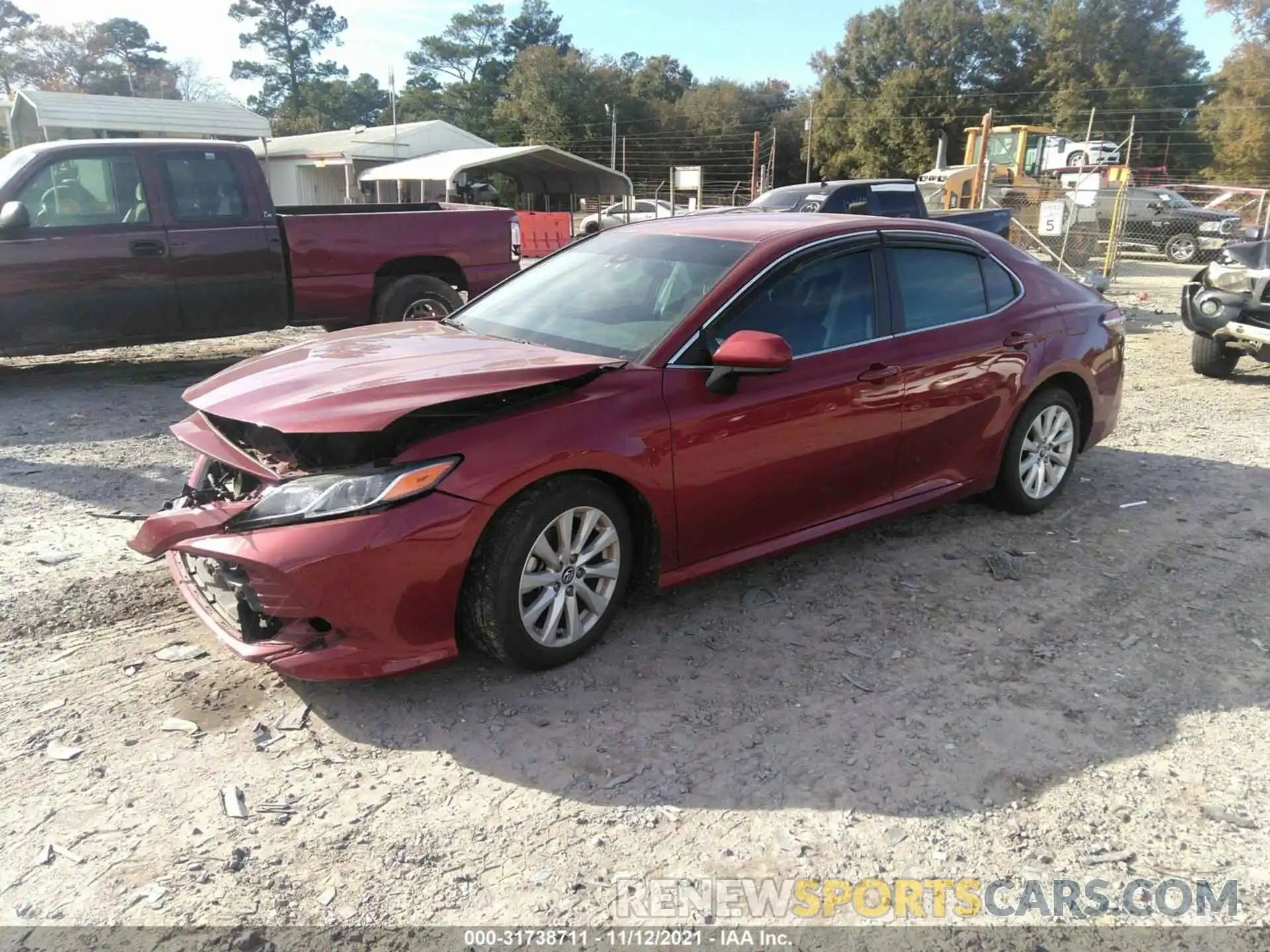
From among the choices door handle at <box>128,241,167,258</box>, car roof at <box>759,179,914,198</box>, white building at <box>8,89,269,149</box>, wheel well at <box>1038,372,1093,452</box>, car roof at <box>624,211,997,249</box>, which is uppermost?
white building at <box>8,89,269,149</box>

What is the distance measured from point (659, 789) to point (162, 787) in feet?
5.00

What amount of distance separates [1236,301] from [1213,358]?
0.67m

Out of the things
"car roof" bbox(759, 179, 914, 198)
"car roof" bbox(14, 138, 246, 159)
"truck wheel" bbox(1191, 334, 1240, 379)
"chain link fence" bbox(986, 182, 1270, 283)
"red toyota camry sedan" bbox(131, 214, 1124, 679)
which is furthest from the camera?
"chain link fence" bbox(986, 182, 1270, 283)

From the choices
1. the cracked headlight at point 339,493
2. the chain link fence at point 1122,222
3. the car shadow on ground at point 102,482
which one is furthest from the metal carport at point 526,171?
the cracked headlight at point 339,493

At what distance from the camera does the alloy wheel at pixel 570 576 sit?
331 cm

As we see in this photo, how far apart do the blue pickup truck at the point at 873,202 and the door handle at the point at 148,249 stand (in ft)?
24.1

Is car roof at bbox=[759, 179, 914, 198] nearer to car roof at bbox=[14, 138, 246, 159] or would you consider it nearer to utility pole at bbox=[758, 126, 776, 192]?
car roof at bbox=[14, 138, 246, 159]

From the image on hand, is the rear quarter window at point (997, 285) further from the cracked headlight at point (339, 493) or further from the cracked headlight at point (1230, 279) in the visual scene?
the cracked headlight at point (1230, 279)

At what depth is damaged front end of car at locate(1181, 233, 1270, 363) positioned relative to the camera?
8320 mm

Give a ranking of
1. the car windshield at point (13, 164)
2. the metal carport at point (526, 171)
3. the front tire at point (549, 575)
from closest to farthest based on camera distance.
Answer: the front tire at point (549, 575), the car windshield at point (13, 164), the metal carport at point (526, 171)

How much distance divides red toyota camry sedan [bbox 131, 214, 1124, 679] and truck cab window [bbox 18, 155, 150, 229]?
173 inches

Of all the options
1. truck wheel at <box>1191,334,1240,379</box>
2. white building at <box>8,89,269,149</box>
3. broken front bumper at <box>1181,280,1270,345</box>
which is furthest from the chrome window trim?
white building at <box>8,89,269,149</box>

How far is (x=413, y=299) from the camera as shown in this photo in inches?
342

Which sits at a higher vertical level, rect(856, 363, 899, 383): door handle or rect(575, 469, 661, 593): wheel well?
rect(856, 363, 899, 383): door handle
